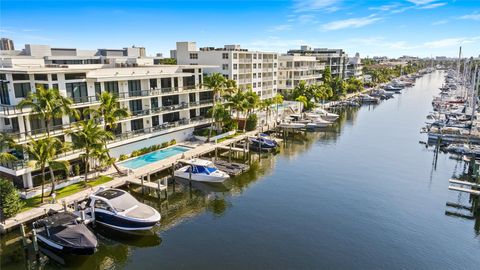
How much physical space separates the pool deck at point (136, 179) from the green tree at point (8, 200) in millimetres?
673

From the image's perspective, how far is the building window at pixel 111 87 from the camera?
51866mm

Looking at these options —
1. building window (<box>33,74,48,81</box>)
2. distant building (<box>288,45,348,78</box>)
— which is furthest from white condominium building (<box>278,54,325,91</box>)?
building window (<box>33,74,48,81</box>)

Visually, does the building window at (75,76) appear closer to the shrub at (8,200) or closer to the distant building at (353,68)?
the shrub at (8,200)

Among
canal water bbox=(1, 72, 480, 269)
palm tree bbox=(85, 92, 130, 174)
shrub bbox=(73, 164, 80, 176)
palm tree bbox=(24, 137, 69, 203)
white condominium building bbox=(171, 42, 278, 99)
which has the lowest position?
canal water bbox=(1, 72, 480, 269)

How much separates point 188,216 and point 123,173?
12907 mm

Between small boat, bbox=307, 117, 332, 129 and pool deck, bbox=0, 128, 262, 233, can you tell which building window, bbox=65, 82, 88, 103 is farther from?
small boat, bbox=307, 117, 332, 129

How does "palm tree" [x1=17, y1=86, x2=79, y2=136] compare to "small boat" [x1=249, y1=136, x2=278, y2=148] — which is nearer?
"palm tree" [x1=17, y1=86, x2=79, y2=136]

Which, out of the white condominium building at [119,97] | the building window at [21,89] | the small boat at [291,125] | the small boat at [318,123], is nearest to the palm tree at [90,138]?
the white condominium building at [119,97]

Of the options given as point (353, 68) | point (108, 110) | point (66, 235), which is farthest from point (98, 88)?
point (353, 68)

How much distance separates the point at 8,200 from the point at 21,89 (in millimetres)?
16329

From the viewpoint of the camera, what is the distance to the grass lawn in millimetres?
37513

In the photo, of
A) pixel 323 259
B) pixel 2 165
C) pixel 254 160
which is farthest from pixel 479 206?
pixel 2 165

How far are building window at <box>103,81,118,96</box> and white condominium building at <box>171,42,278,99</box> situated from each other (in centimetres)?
2881

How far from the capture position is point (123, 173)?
46.9 metres
